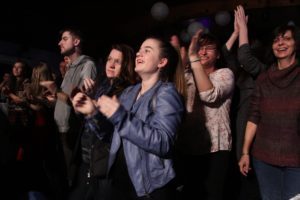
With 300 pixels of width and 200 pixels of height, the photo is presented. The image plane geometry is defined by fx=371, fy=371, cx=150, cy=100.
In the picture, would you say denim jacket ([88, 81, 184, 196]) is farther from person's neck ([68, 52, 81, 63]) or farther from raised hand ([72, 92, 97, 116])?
person's neck ([68, 52, 81, 63])

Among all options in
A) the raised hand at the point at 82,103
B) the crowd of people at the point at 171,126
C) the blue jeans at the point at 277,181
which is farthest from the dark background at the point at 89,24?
the raised hand at the point at 82,103

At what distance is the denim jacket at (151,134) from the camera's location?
1437mm

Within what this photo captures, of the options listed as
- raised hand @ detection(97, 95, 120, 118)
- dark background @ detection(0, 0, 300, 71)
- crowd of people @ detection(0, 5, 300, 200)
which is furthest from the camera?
dark background @ detection(0, 0, 300, 71)

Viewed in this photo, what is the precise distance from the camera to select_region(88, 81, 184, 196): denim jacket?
4.71 feet

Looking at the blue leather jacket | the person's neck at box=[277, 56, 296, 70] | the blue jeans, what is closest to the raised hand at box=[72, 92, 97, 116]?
the blue leather jacket

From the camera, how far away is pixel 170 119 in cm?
154

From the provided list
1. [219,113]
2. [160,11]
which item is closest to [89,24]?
[160,11]

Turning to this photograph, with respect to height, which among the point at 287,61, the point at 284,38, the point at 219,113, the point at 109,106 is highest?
the point at 284,38

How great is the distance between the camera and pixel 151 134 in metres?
1.46

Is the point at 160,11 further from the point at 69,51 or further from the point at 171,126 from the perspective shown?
the point at 171,126

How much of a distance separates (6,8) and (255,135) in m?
5.87

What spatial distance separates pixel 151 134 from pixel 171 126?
116 mm

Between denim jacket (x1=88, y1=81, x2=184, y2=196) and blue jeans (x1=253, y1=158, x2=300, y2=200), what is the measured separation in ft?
Result: 2.51

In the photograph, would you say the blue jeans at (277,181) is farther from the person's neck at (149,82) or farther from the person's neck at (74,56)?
the person's neck at (74,56)
